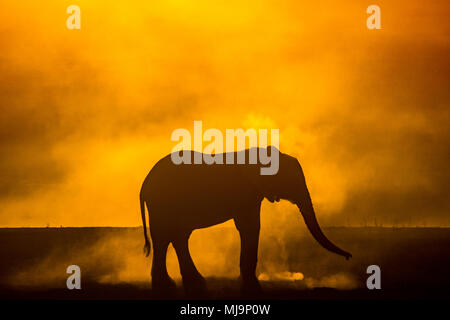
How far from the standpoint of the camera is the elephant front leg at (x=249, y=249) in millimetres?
7582

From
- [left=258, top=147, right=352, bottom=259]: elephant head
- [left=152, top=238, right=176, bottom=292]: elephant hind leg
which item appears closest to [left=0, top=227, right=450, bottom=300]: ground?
[left=152, top=238, right=176, bottom=292]: elephant hind leg

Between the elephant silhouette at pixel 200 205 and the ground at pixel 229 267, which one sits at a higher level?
the elephant silhouette at pixel 200 205

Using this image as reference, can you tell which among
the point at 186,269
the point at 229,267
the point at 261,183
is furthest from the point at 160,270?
the point at 261,183

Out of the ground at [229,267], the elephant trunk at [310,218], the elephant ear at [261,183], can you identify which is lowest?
the ground at [229,267]

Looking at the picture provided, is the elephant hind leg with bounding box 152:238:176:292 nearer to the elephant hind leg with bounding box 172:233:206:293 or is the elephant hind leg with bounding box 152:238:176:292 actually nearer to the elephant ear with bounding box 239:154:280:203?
the elephant hind leg with bounding box 172:233:206:293

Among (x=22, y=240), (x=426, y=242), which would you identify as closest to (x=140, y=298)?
Result: (x=22, y=240)

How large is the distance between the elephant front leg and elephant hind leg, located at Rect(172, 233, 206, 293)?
1.66 feet

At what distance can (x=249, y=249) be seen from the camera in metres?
7.57

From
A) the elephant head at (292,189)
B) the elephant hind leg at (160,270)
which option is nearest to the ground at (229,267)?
the elephant hind leg at (160,270)

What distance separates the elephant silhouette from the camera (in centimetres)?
761

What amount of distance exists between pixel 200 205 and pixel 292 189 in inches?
43.2

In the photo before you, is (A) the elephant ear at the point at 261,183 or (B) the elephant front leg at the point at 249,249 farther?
(A) the elephant ear at the point at 261,183

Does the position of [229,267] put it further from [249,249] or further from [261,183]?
[261,183]

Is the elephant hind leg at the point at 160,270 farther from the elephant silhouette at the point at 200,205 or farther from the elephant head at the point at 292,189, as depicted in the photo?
the elephant head at the point at 292,189
